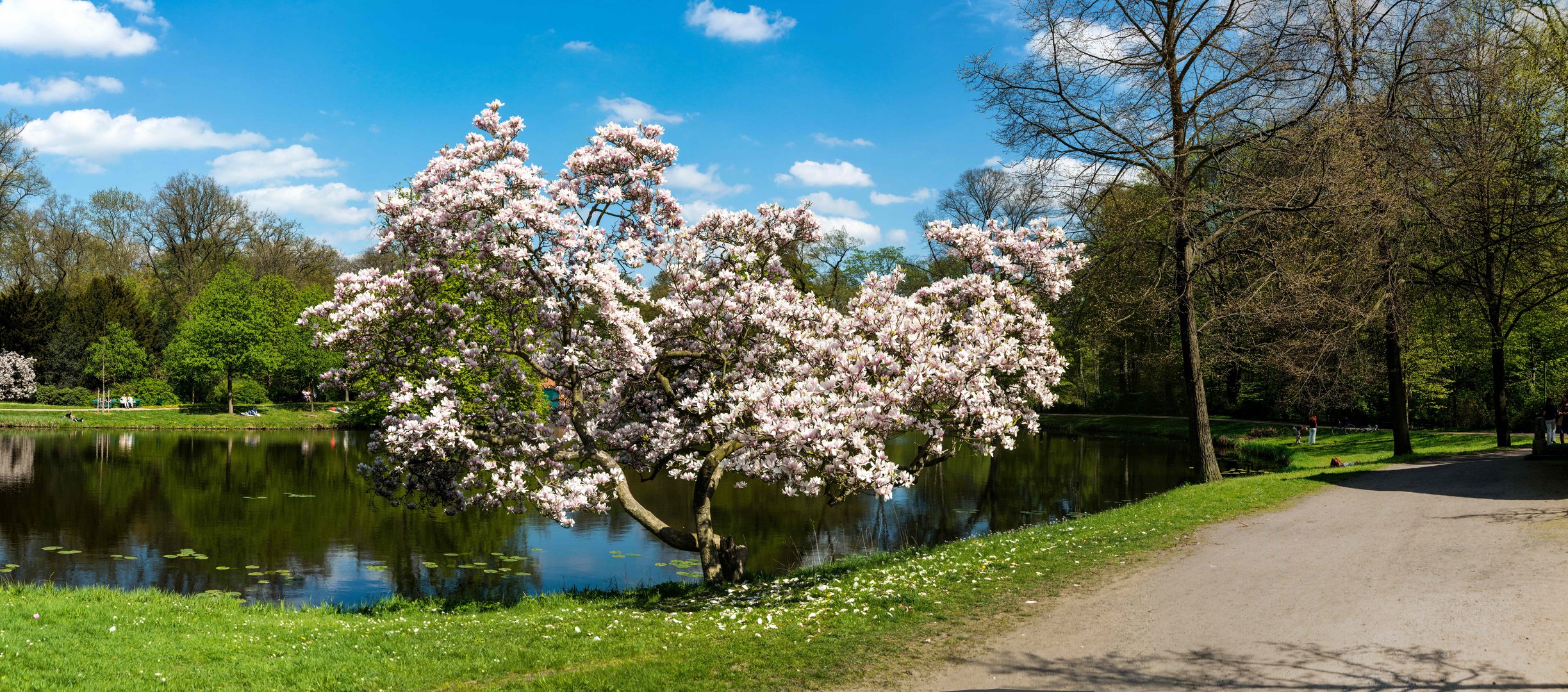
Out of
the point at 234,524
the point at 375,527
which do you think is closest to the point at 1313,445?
the point at 375,527

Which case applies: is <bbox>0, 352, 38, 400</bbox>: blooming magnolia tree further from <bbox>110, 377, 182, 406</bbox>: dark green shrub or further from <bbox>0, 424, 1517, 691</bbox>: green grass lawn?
<bbox>0, 424, 1517, 691</bbox>: green grass lawn

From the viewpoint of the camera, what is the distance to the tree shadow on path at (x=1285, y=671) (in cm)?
729

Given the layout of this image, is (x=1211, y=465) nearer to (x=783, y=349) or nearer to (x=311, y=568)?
(x=783, y=349)

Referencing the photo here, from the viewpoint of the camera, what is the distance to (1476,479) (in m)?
18.1

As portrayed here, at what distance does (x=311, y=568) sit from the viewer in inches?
751

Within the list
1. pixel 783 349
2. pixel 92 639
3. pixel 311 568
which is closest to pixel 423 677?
pixel 92 639

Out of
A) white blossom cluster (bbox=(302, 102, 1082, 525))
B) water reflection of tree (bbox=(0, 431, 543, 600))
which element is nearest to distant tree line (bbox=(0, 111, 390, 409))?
water reflection of tree (bbox=(0, 431, 543, 600))

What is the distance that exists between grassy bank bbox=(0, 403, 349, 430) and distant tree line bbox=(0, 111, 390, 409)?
2.15 meters

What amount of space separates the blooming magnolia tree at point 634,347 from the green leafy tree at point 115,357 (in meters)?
59.4

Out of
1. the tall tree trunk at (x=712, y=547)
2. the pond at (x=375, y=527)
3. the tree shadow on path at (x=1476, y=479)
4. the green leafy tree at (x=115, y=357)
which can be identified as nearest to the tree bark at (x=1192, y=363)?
the tree shadow on path at (x=1476, y=479)

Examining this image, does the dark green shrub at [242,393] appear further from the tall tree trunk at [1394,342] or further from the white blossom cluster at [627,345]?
the tall tree trunk at [1394,342]

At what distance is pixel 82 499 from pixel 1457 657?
110 feet

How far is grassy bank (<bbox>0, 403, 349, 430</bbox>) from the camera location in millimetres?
52000

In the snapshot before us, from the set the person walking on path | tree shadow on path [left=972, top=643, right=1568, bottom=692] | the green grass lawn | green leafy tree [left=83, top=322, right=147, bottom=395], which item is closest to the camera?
tree shadow on path [left=972, top=643, right=1568, bottom=692]
